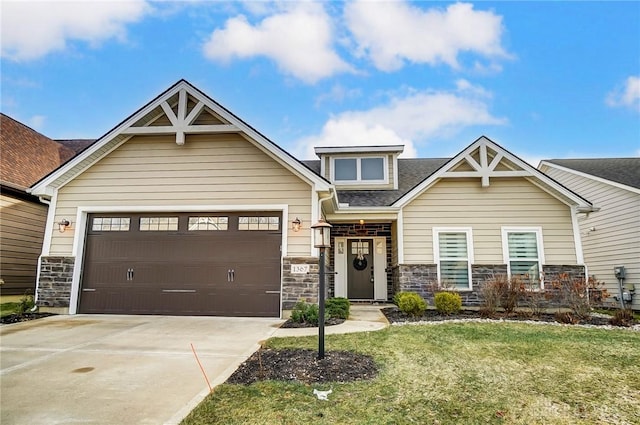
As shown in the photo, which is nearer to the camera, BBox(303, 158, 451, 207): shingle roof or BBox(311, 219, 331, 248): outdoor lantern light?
BBox(311, 219, 331, 248): outdoor lantern light

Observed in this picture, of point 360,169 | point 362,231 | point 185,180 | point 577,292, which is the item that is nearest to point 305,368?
point 185,180

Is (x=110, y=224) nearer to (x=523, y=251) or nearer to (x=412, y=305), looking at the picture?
(x=412, y=305)

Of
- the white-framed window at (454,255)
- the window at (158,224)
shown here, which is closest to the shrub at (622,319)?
the white-framed window at (454,255)

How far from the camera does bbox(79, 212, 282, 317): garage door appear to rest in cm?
789

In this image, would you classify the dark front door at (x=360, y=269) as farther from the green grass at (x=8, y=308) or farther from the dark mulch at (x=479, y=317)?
the green grass at (x=8, y=308)

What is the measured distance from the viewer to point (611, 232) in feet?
35.1

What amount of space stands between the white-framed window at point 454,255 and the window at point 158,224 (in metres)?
6.74

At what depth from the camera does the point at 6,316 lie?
296 inches

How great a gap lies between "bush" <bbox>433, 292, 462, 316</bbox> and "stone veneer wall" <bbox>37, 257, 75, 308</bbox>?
8598 millimetres

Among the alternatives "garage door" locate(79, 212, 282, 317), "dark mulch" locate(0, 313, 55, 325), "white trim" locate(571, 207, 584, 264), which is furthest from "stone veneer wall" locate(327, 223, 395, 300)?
"dark mulch" locate(0, 313, 55, 325)

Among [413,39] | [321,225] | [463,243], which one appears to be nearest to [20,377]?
[321,225]

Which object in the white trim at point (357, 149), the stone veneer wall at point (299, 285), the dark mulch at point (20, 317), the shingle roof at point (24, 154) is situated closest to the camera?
the dark mulch at point (20, 317)

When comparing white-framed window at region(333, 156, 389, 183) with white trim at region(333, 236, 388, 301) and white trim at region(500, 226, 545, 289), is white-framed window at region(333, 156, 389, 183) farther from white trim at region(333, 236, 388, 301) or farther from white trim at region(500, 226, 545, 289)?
white trim at region(500, 226, 545, 289)

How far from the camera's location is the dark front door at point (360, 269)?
37.1 feet
